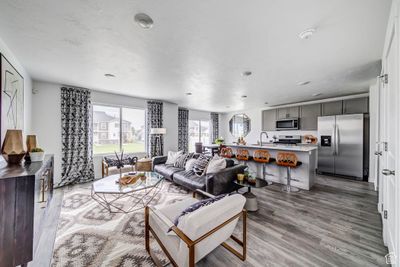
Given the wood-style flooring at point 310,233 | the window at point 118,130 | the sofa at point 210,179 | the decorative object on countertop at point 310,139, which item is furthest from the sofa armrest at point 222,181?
the decorative object on countertop at point 310,139

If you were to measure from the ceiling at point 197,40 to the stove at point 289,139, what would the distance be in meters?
2.72

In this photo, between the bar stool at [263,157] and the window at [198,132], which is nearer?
the bar stool at [263,157]

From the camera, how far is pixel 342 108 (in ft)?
15.5

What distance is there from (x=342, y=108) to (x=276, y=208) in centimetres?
414

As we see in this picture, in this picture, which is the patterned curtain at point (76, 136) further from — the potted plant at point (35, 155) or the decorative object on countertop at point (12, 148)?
the decorative object on countertop at point (12, 148)

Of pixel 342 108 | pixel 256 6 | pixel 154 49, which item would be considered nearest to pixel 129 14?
pixel 154 49

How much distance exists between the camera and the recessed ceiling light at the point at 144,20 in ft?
5.15

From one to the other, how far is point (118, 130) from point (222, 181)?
369 centimetres

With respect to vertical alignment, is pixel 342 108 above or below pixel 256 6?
below

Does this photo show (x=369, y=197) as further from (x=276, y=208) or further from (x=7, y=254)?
(x=7, y=254)

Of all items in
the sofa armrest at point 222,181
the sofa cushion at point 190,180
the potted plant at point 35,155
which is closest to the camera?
the potted plant at point 35,155

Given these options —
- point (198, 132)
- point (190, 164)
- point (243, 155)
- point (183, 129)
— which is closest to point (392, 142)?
point (190, 164)

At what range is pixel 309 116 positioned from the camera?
543 centimetres

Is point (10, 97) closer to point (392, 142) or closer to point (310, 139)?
point (392, 142)
